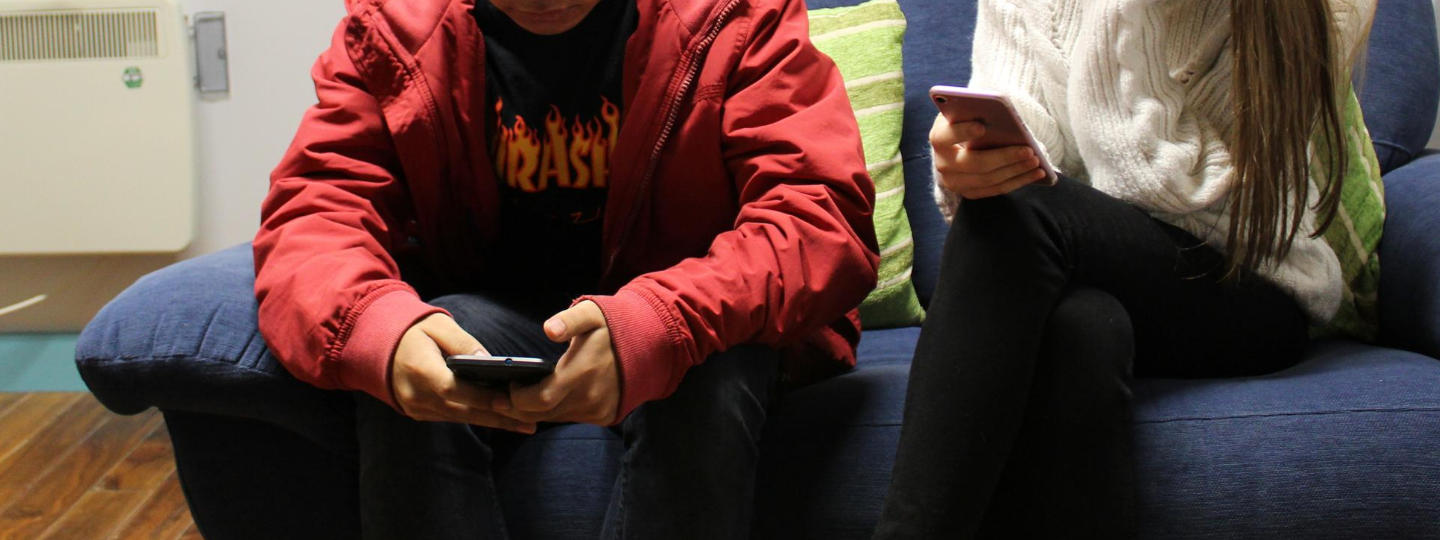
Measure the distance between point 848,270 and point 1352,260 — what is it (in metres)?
0.59

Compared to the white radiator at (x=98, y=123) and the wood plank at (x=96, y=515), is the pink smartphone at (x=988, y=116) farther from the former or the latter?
the white radiator at (x=98, y=123)

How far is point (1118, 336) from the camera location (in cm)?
92

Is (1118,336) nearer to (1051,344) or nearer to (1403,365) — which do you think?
(1051,344)

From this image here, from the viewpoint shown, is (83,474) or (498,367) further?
(83,474)

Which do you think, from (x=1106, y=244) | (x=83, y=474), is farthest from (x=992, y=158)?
(x=83, y=474)

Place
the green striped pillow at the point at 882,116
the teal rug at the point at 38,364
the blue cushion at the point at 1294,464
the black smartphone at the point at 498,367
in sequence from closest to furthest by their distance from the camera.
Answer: the black smartphone at the point at 498,367
the blue cushion at the point at 1294,464
the green striped pillow at the point at 882,116
the teal rug at the point at 38,364

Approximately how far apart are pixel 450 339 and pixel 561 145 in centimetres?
28

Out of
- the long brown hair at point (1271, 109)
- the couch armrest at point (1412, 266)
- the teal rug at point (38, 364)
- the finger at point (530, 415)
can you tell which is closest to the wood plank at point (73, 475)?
the teal rug at point (38, 364)

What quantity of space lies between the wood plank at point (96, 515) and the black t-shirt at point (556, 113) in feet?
2.69

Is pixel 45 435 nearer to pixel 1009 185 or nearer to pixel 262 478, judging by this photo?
pixel 262 478

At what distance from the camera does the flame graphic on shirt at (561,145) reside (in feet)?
3.67

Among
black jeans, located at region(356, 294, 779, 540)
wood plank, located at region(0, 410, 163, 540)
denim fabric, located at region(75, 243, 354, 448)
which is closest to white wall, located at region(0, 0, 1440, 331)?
wood plank, located at region(0, 410, 163, 540)

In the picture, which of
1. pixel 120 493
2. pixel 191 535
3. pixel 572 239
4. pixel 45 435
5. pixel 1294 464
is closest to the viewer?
pixel 1294 464

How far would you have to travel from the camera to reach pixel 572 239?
1175 mm
